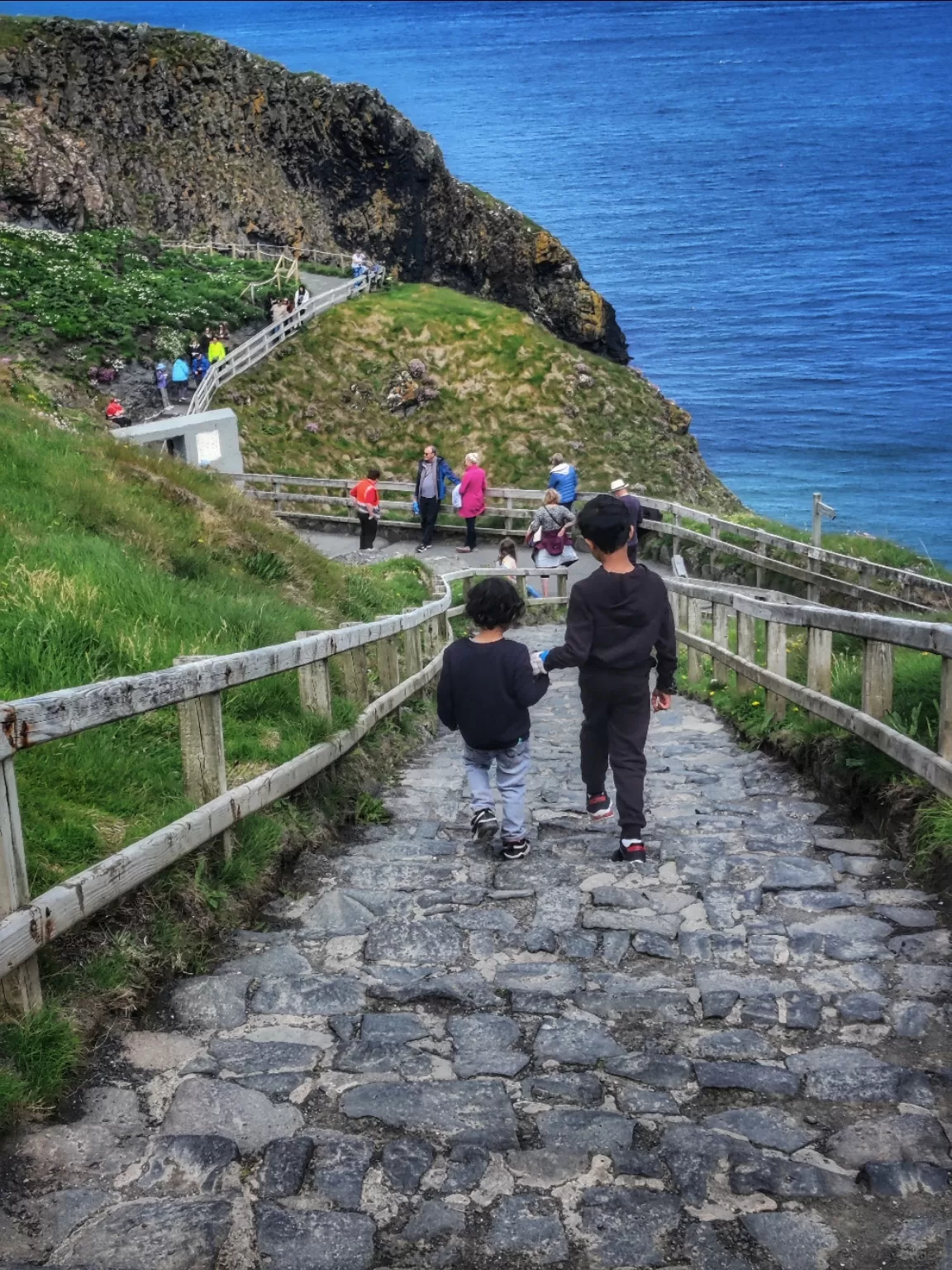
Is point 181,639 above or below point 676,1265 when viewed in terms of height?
above

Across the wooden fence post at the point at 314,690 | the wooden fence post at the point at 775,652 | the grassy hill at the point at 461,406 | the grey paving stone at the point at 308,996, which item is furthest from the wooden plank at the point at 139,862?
the grassy hill at the point at 461,406

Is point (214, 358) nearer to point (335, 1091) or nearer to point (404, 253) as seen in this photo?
point (404, 253)

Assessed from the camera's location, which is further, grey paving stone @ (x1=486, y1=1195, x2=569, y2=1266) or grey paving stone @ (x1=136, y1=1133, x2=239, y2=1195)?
grey paving stone @ (x1=136, y1=1133, x2=239, y2=1195)

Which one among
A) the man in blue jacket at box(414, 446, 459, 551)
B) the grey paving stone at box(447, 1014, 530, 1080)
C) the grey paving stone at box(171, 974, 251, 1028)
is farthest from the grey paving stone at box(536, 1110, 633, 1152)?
the man in blue jacket at box(414, 446, 459, 551)

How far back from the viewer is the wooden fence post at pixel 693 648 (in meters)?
14.0

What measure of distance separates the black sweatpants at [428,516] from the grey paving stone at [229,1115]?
21.3m

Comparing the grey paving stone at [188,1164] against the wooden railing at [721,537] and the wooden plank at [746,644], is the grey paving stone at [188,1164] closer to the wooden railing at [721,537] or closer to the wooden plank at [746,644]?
the wooden plank at [746,644]

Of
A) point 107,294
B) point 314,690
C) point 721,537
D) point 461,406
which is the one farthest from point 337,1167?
point 107,294

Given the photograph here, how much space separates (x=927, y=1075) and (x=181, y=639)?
4.50m

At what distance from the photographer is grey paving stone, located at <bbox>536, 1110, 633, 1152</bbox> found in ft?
12.7

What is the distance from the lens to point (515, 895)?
20.1 ft

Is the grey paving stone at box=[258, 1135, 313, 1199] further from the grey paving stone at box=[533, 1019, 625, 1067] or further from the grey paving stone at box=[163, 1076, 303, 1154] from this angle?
the grey paving stone at box=[533, 1019, 625, 1067]

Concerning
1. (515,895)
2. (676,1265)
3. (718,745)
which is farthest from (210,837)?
(718,745)

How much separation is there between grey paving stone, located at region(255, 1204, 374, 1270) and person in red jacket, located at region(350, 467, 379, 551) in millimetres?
20522
